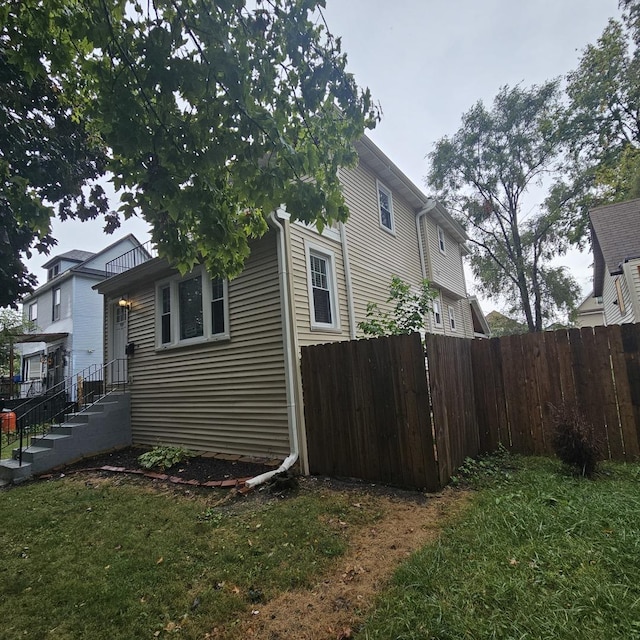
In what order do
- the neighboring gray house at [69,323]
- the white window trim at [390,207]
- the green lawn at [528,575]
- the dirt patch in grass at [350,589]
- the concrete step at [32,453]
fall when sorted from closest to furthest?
1. the green lawn at [528,575]
2. the dirt patch in grass at [350,589]
3. the concrete step at [32,453]
4. the white window trim at [390,207]
5. the neighboring gray house at [69,323]

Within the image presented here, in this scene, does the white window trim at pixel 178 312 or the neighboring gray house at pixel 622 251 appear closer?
the white window trim at pixel 178 312

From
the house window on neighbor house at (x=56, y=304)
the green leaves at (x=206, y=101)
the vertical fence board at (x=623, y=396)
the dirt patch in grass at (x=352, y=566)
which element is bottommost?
the dirt patch in grass at (x=352, y=566)

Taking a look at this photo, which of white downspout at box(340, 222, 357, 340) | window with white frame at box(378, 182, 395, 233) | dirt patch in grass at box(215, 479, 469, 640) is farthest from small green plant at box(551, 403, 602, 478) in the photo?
window with white frame at box(378, 182, 395, 233)

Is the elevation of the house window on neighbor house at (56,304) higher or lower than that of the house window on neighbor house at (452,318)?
higher

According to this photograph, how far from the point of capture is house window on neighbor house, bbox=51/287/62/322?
19.4m

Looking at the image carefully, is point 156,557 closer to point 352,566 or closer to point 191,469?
point 352,566

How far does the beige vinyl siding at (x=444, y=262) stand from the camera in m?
12.3

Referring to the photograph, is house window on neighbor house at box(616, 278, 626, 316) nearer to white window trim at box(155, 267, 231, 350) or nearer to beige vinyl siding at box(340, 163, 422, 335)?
beige vinyl siding at box(340, 163, 422, 335)

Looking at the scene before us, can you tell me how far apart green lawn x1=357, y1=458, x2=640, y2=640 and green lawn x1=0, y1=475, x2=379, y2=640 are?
34.6 inches

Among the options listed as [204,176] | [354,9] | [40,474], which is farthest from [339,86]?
[40,474]

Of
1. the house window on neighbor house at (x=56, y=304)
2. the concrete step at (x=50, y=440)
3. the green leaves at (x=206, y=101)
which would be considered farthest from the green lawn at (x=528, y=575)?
the house window on neighbor house at (x=56, y=304)

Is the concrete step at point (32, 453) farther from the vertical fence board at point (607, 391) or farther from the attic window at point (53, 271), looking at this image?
the attic window at point (53, 271)

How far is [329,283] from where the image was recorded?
752 cm

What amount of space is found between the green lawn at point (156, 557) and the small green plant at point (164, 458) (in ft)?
4.79
